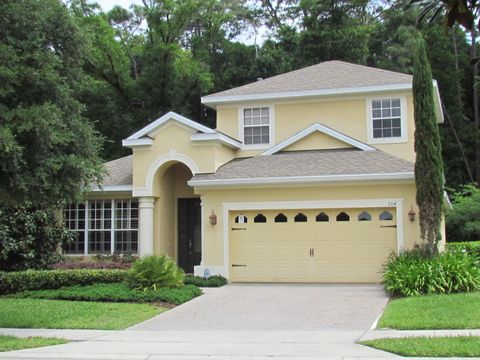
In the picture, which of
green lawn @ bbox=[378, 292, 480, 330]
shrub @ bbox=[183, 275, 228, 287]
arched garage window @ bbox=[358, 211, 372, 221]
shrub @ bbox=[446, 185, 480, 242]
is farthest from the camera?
shrub @ bbox=[446, 185, 480, 242]

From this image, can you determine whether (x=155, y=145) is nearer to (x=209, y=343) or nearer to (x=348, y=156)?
(x=348, y=156)

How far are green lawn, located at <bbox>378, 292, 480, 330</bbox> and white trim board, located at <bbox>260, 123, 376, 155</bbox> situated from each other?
763 cm

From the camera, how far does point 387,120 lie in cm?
2161

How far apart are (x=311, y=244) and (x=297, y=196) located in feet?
5.06

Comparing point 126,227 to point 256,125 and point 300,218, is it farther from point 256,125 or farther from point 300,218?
point 300,218

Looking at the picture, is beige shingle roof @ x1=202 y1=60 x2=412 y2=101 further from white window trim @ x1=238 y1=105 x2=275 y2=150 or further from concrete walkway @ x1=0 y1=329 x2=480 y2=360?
concrete walkway @ x1=0 y1=329 x2=480 y2=360

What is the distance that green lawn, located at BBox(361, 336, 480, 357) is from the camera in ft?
28.8

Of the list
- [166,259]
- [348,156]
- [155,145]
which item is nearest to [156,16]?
[155,145]

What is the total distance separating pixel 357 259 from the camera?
18.2 meters

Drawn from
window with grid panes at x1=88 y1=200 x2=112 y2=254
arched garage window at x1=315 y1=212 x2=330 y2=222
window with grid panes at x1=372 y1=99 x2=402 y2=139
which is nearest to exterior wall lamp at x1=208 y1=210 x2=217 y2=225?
arched garage window at x1=315 y1=212 x2=330 y2=222

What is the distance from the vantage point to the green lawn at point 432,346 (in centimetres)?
879

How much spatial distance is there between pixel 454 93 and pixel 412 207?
24649mm

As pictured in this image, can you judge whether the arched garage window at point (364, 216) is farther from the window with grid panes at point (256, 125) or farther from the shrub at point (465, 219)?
the shrub at point (465, 219)

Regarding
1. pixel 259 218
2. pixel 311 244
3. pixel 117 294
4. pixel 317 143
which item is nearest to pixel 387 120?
pixel 317 143
